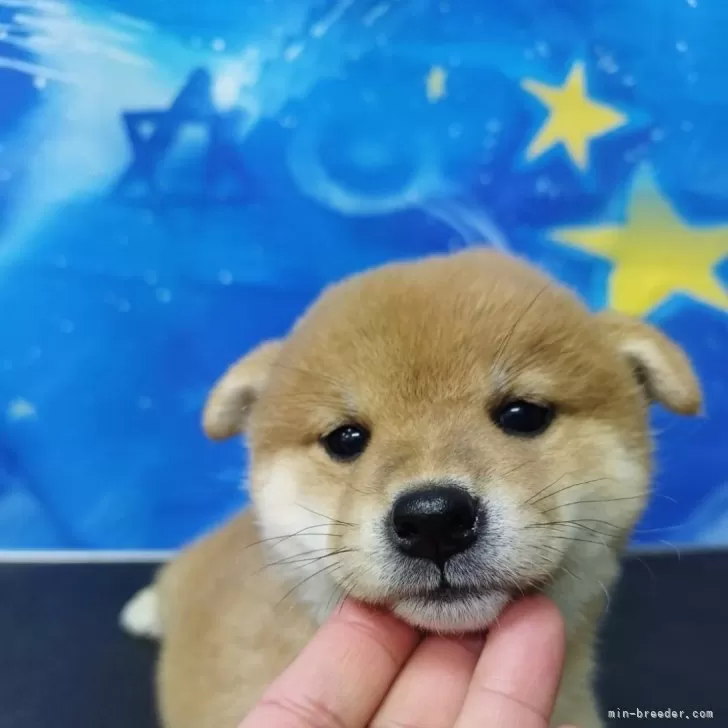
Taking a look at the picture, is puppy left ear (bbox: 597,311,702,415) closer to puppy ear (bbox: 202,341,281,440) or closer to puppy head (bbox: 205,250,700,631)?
puppy head (bbox: 205,250,700,631)

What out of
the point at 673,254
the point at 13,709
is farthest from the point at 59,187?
the point at 673,254

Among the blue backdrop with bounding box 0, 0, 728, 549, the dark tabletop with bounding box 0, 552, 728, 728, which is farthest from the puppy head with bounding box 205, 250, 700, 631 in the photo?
the blue backdrop with bounding box 0, 0, 728, 549

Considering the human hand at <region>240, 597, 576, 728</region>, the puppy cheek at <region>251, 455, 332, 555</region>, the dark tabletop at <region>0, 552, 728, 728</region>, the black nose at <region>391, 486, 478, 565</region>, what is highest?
the black nose at <region>391, 486, 478, 565</region>

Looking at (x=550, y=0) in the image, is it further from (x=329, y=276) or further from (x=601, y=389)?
(x=601, y=389)

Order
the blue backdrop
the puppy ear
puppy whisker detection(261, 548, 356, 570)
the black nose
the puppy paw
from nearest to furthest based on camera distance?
the black nose, puppy whisker detection(261, 548, 356, 570), the puppy ear, the puppy paw, the blue backdrop

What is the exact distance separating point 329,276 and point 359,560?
122 centimetres

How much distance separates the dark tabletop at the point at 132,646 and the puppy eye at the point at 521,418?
0.84 m

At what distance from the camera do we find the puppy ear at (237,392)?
46.8 inches

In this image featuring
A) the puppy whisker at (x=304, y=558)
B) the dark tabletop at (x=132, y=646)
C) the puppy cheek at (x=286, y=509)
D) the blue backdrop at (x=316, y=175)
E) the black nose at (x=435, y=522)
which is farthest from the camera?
the blue backdrop at (x=316, y=175)

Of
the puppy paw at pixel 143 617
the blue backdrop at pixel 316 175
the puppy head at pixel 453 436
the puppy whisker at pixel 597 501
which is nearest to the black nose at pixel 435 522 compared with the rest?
the puppy head at pixel 453 436

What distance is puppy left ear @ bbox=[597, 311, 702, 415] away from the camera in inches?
42.0

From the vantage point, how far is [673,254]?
1.95m

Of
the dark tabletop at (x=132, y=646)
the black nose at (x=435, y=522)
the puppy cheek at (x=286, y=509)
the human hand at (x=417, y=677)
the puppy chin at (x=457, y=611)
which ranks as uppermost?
the black nose at (x=435, y=522)

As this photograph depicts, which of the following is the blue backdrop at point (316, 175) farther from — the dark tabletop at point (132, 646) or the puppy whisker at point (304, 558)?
the puppy whisker at point (304, 558)
